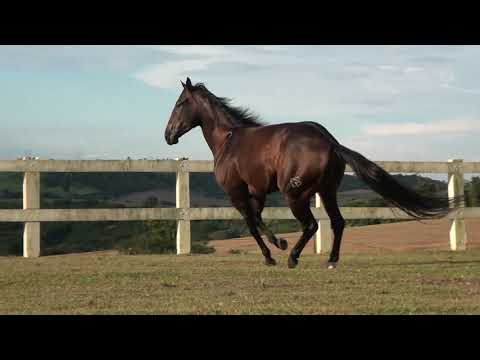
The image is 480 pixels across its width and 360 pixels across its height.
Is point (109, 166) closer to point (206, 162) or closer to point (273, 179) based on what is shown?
point (206, 162)

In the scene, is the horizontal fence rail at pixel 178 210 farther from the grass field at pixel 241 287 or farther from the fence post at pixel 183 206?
the grass field at pixel 241 287

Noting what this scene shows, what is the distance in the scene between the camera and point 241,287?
654 centimetres

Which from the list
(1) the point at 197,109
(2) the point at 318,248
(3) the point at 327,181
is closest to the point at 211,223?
(2) the point at 318,248

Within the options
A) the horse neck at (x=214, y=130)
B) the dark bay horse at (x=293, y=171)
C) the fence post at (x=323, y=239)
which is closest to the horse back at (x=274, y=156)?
the dark bay horse at (x=293, y=171)

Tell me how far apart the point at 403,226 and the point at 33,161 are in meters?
8.78

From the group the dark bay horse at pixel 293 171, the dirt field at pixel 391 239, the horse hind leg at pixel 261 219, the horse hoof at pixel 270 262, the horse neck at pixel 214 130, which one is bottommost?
the dirt field at pixel 391 239

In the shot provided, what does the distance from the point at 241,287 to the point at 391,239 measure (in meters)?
7.99

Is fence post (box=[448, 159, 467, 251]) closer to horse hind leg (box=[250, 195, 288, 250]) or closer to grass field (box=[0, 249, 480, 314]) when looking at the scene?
grass field (box=[0, 249, 480, 314])

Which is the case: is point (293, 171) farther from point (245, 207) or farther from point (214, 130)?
point (214, 130)

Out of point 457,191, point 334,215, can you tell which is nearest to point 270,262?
point 334,215

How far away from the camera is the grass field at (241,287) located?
16.8 feet

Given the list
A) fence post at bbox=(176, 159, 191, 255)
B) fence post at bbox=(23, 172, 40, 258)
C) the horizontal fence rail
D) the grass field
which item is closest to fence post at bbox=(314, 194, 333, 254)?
the horizontal fence rail

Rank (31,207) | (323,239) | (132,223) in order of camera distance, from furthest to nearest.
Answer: (132,223)
(323,239)
(31,207)

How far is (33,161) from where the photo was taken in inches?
463
